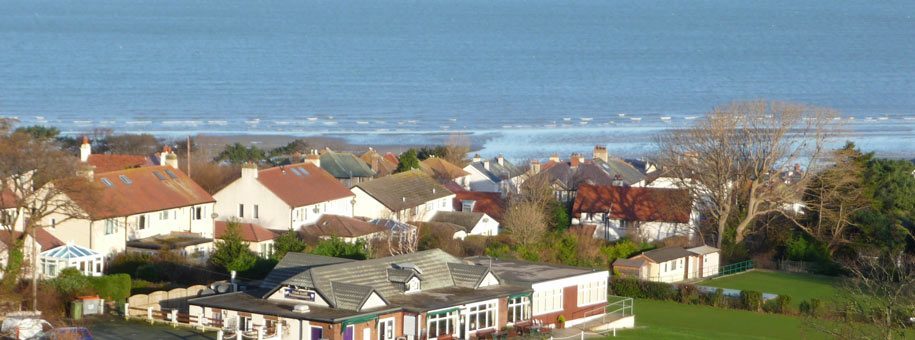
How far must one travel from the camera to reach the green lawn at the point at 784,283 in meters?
44.0

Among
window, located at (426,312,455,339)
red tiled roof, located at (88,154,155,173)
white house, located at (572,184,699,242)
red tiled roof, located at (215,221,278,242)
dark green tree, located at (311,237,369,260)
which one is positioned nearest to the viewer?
window, located at (426,312,455,339)

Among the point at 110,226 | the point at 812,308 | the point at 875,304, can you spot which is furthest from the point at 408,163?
the point at 875,304

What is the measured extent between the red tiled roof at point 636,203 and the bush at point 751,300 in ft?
40.3

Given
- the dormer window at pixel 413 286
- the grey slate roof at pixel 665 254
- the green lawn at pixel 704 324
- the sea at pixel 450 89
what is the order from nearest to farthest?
1. the dormer window at pixel 413 286
2. the green lawn at pixel 704 324
3. the grey slate roof at pixel 665 254
4. the sea at pixel 450 89

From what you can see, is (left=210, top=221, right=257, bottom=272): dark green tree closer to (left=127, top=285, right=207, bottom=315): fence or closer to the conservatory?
the conservatory

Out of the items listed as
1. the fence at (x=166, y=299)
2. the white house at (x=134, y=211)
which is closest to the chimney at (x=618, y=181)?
the white house at (x=134, y=211)

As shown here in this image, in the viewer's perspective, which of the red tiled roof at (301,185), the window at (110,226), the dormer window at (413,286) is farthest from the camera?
the red tiled roof at (301,185)

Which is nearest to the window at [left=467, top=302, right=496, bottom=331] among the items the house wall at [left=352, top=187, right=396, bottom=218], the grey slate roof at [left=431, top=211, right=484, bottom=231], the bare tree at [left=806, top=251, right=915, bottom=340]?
the bare tree at [left=806, top=251, right=915, bottom=340]

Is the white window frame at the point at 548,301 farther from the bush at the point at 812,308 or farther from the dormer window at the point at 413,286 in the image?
the bush at the point at 812,308

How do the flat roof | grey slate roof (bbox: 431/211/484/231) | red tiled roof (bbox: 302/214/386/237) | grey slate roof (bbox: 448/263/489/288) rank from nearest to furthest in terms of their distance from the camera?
grey slate roof (bbox: 448/263/489/288) < the flat roof < red tiled roof (bbox: 302/214/386/237) < grey slate roof (bbox: 431/211/484/231)

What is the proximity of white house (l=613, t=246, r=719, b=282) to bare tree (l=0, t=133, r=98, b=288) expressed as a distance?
15.8 m

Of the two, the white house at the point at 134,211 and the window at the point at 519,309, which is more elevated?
the white house at the point at 134,211

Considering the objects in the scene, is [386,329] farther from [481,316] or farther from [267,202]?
[267,202]

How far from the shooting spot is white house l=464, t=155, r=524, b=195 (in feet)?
209
